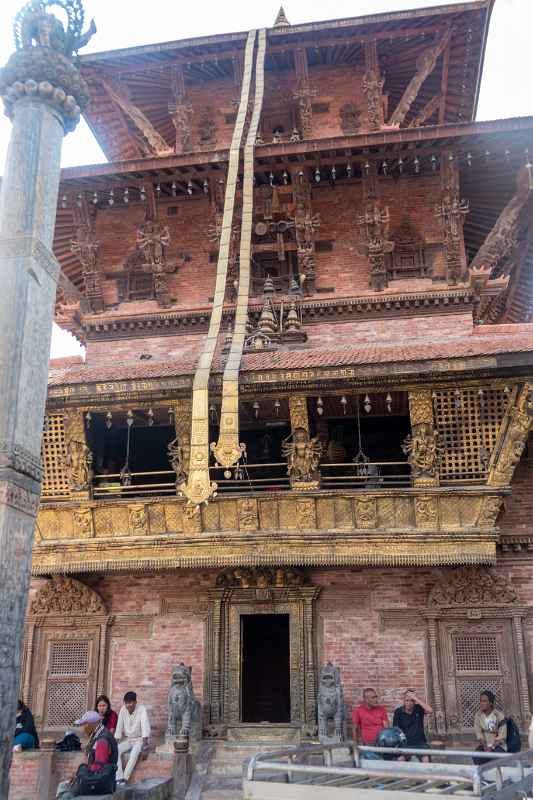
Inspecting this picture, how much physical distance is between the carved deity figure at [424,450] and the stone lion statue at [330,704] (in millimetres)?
2805

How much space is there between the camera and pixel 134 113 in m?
14.2

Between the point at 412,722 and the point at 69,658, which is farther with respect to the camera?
the point at 69,658

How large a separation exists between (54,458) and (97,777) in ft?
16.0

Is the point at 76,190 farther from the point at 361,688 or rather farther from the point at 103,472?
the point at 361,688

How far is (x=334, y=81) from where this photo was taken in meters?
14.6

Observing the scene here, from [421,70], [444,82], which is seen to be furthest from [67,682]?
[444,82]

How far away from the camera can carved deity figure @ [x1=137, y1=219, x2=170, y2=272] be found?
1286 centimetres

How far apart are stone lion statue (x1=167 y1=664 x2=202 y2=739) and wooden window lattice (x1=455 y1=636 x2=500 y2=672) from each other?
358 centimetres

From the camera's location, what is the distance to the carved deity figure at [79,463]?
11109 millimetres

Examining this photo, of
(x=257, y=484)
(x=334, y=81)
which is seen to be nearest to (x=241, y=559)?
(x=257, y=484)

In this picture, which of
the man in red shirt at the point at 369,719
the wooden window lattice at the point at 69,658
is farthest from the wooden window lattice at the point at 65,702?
the man in red shirt at the point at 369,719

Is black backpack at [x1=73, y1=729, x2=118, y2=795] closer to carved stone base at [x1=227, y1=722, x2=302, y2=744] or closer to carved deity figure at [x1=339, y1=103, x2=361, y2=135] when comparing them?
carved stone base at [x1=227, y1=722, x2=302, y2=744]

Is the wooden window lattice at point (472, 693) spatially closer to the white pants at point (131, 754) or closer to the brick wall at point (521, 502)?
the brick wall at point (521, 502)

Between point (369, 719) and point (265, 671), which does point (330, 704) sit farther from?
point (265, 671)
